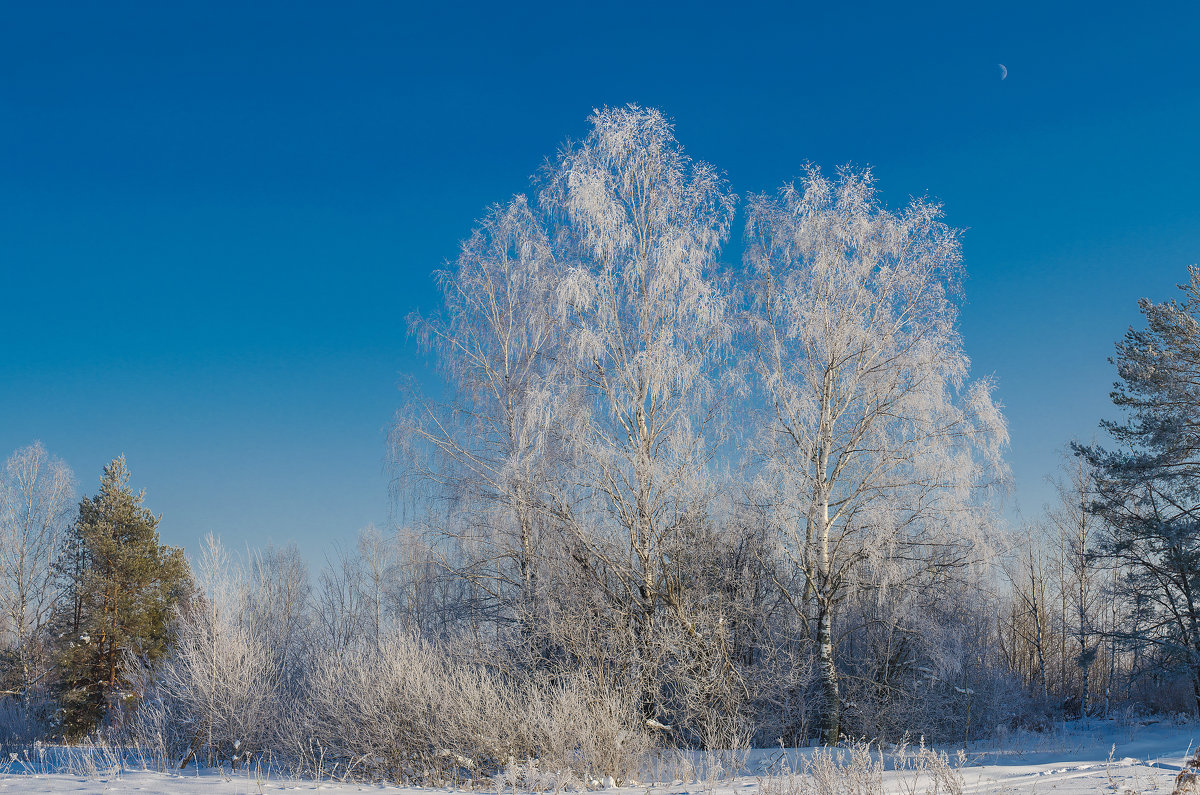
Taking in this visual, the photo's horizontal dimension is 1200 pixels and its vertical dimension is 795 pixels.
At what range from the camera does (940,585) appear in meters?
15.5

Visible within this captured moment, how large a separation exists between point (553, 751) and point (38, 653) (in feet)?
87.4

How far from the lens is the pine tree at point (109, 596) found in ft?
73.5

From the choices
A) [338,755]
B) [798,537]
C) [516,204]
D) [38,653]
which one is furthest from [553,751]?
[38,653]

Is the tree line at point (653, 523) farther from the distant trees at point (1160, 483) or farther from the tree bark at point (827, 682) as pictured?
the distant trees at point (1160, 483)

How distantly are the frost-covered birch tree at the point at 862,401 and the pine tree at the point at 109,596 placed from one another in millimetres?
18292

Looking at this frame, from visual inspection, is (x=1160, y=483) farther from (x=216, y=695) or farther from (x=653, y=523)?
(x=216, y=695)

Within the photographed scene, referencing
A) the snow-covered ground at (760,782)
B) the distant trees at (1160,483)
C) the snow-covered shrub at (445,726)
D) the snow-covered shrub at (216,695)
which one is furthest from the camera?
the distant trees at (1160,483)

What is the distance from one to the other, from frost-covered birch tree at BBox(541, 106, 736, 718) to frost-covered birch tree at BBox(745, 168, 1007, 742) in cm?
150

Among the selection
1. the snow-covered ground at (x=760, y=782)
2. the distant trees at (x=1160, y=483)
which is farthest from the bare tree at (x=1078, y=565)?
the snow-covered ground at (x=760, y=782)

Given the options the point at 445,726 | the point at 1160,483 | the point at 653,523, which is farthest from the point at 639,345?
the point at 1160,483

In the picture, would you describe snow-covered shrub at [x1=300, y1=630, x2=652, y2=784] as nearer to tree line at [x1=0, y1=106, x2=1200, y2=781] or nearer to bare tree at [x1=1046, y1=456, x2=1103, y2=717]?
tree line at [x1=0, y1=106, x2=1200, y2=781]

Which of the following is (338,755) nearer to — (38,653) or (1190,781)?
(1190,781)

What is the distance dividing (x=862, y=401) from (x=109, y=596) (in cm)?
2253

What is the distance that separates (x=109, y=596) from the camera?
2352 centimetres
